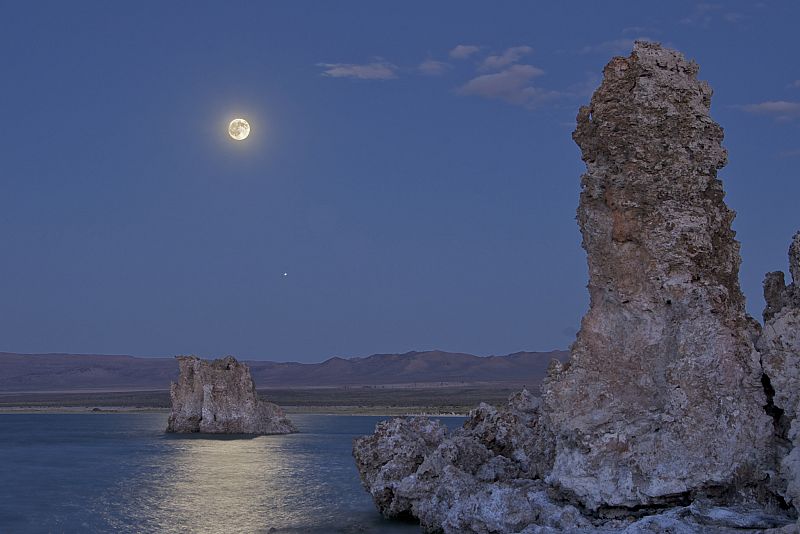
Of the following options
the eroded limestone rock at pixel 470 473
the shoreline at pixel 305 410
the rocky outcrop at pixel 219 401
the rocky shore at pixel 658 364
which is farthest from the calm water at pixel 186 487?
the shoreline at pixel 305 410

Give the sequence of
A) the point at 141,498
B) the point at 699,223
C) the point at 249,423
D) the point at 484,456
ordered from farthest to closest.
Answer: the point at 249,423, the point at 141,498, the point at 484,456, the point at 699,223

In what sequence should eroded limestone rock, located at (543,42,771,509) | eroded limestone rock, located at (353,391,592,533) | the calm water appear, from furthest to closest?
the calm water → eroded limestone rock, located at (353,391,592,533) → eroded limestone rock, located at (543,42,771,509)

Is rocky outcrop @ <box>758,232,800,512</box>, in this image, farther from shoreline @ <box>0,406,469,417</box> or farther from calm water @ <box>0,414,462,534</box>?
shoreline @ <box>0,406,469,417</box>

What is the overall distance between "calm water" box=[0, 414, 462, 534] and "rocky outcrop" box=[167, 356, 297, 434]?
11.8 feet

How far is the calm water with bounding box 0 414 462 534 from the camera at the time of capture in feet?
70.0

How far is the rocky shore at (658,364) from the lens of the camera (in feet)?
48.6

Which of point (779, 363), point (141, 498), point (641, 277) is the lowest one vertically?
point (141, 498)

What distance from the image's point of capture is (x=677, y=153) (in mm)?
16203

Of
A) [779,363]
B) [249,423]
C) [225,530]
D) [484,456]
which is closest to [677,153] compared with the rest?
[779,363]

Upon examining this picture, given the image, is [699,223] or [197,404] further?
[197,404]

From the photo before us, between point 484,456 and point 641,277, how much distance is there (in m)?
6.07

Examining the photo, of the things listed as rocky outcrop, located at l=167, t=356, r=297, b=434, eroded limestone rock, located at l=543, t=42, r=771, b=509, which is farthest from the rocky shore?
rocky outcrop, located at l=167, t=356, r=297, b=434

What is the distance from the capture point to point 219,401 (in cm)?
5569

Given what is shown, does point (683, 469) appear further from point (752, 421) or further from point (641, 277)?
point (641, 277)
